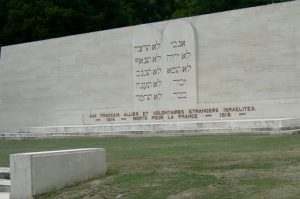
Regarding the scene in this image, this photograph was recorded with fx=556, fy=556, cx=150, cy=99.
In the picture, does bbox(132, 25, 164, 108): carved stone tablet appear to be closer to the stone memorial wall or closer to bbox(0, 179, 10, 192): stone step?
the stone memorial wall

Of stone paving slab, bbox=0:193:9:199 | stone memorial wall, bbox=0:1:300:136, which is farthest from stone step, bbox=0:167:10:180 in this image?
stone memorial wall, bbox=0:1:300:136

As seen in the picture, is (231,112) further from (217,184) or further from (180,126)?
(217,184)

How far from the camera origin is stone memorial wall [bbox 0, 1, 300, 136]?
20297 millimetres

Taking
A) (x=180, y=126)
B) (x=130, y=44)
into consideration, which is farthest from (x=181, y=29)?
(x=180, y=126)

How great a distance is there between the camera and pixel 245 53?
21125 millimetres

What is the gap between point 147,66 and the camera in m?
23.5

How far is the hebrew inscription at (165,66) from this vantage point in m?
22.4

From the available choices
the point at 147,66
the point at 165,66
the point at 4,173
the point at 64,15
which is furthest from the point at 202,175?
the point at 64,15

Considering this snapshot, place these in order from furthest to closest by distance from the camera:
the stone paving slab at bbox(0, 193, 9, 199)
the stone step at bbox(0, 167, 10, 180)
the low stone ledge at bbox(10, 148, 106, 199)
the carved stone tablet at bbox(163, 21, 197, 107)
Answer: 1. the carved stone tablet at bbox(163, 21, 197, 107)
2. the stone step at bbox(0, 167, 10, 180)
3. the stone paving slab at bbox(0, 193, 9, 199)
4. the low stone ledge at bbox(10, 148, 106, 199)

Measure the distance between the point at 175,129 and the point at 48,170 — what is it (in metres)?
10.9

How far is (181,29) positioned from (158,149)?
9.60m

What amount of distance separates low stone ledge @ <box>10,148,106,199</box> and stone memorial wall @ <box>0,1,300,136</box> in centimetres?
864

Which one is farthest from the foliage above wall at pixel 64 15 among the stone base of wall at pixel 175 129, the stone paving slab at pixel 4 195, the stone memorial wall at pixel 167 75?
the stone paving slab at pixel 4 195

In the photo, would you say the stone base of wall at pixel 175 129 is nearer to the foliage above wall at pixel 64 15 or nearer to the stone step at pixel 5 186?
the stone step at pixel 5 186
